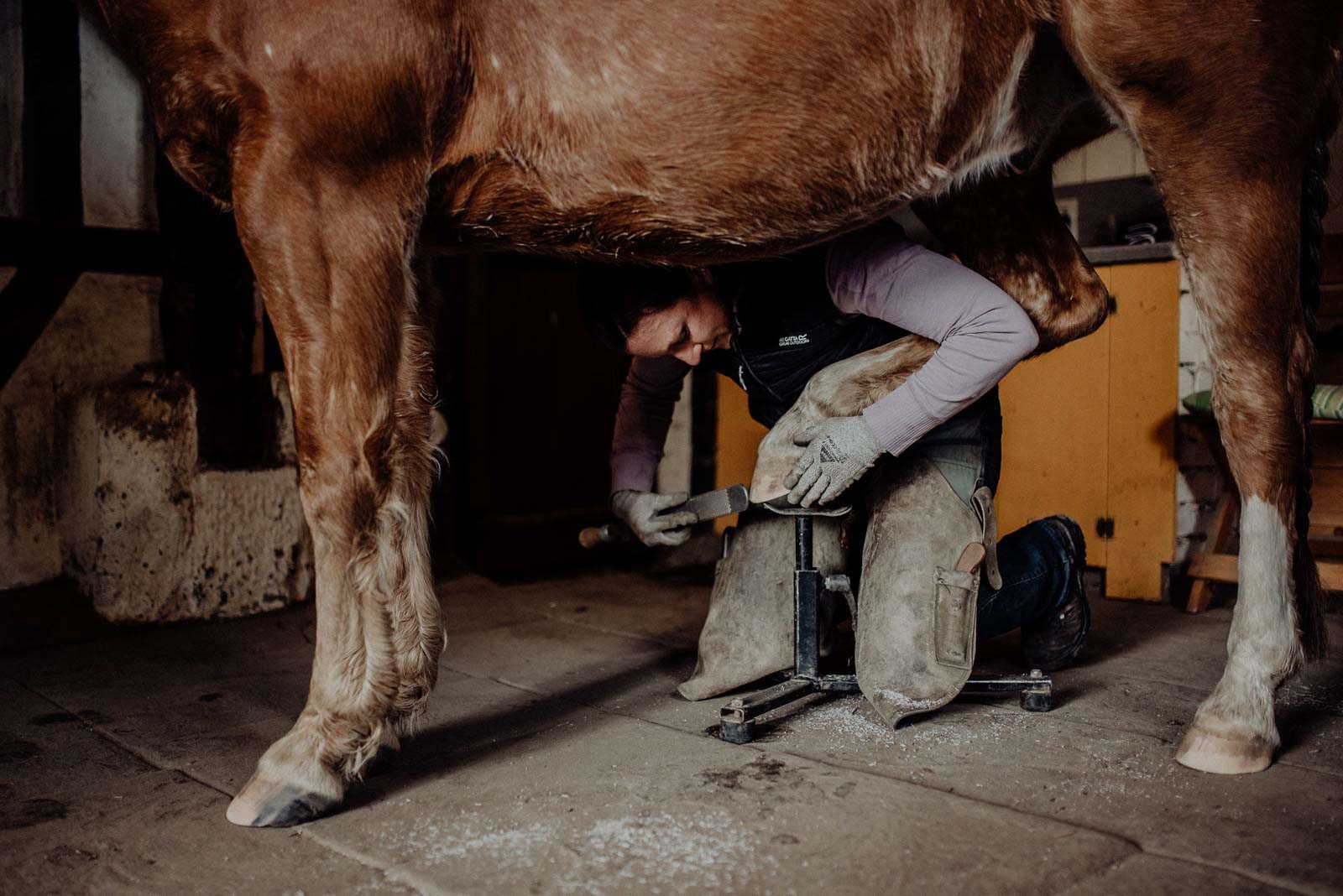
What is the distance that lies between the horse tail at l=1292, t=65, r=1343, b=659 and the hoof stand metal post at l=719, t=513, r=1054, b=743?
491 mm

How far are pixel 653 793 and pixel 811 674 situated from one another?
0.58 metres

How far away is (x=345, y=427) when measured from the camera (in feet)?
5.50

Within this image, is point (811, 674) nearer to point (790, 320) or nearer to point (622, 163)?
point (790, 320)

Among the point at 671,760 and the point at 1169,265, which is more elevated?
the point at 1169,265

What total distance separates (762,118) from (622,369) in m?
2.72

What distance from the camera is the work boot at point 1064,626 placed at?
8.23ft

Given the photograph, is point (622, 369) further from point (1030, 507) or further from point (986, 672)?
point (986, 672)

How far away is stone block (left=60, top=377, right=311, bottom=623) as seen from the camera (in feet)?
10.4

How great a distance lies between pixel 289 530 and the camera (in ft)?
11.1

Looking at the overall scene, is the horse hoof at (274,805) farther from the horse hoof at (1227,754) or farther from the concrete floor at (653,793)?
the horse hoof at (1227,754)

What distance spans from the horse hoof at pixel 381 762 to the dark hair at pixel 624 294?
92 centimetres

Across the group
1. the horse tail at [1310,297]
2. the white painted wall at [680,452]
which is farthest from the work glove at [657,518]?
the white painted wall at [680,452]

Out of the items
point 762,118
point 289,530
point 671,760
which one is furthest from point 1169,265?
point 289,530

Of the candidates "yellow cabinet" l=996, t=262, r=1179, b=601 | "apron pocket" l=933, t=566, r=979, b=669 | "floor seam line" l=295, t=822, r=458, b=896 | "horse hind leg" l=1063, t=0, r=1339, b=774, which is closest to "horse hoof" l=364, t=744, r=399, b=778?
"floor seam line" l=295, t=822, r=458, b=896
